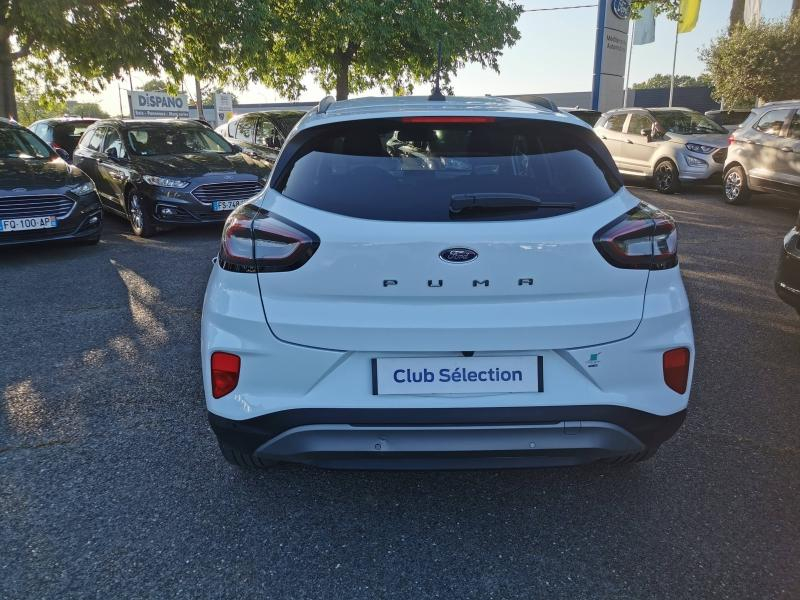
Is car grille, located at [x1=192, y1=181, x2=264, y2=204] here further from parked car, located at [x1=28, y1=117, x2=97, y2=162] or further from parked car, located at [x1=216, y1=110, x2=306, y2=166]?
parked car, located at [x1=28, y1=117, x2=97, y2=162]

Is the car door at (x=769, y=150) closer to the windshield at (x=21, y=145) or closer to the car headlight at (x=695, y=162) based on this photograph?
the car headlight at (x=695, y=162)

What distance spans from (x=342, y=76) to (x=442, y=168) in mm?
19491

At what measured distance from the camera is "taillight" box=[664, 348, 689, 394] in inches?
98.4

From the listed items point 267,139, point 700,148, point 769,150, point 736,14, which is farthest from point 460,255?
point 736,14

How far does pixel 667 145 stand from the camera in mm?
13797

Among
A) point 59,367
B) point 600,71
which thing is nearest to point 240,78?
point 600,71

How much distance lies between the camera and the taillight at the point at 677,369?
8.20 ft

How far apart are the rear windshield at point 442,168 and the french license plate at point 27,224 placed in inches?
245

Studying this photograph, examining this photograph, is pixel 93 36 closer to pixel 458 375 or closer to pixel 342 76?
pixel 342 76

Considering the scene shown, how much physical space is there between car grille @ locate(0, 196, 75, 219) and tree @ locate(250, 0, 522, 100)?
8.84 meters

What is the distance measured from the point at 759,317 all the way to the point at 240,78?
1788cm

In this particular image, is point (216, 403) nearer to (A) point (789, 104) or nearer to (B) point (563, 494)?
(B) point (563, 494)

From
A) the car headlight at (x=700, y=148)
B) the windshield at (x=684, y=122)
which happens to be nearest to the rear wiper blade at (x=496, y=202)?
the car headlight at (x=700, y=148)

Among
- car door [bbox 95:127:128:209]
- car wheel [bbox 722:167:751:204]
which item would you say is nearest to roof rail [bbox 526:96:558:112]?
car door [bbox 95:127:128:209]
